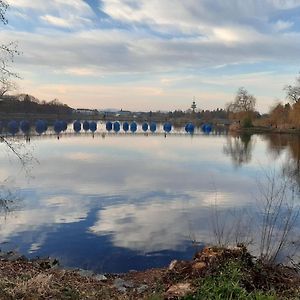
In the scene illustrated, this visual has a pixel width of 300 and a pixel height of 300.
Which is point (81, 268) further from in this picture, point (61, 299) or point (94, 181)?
point (94, 181)

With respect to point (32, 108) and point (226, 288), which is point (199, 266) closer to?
point (226, 288)

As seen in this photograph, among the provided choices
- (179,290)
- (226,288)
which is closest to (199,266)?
(179,290)

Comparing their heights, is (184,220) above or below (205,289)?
below

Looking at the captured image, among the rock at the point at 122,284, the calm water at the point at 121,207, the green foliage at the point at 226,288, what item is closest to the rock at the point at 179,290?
the green foliage at the point at 226,288

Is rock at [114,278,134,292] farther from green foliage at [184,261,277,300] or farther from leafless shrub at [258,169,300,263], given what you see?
leafless shrub at [258,169,300,263]

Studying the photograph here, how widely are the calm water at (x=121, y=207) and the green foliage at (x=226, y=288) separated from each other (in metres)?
3.90

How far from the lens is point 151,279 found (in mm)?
8336

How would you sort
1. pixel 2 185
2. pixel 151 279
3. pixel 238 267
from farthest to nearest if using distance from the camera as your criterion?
1. pixel 2 185
2. pixel 151 279
3. pixel 238 267

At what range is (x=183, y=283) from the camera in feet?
21.2

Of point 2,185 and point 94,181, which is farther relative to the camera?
point 94,181

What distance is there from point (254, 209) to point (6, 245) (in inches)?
339

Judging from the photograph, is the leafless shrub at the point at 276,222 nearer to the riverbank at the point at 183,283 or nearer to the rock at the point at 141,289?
the riverbank at the point at 183,283

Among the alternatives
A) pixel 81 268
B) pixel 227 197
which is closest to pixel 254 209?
pixel 227 197

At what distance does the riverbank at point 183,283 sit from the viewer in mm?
5867
